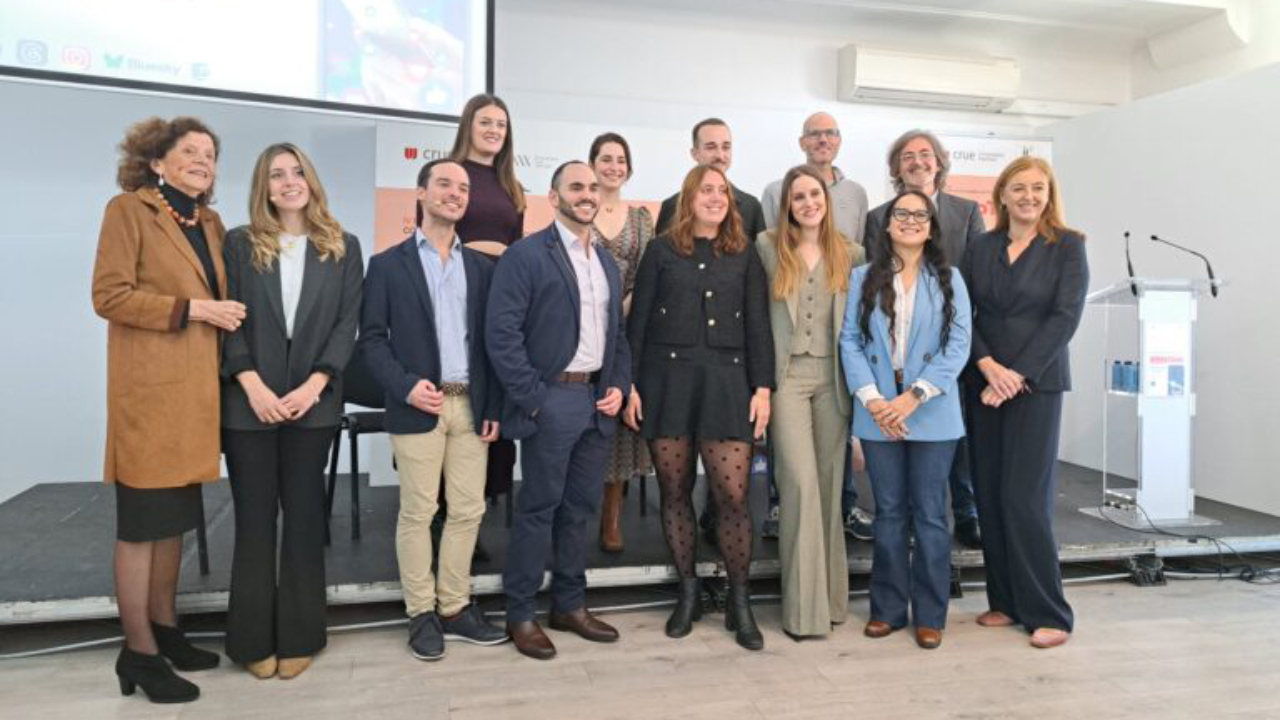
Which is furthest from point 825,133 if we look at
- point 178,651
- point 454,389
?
point 178,651

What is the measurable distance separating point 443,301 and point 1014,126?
5127 mm

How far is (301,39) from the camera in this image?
13.3ft

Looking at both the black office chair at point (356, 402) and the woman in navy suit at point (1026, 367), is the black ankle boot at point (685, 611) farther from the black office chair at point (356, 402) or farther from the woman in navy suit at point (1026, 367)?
the black office chair at point (356, 402)

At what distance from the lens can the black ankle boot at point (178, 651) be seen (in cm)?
258

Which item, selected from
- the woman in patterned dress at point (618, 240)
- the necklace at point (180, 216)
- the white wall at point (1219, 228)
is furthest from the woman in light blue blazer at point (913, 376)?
the white wall at point (1219, 228)

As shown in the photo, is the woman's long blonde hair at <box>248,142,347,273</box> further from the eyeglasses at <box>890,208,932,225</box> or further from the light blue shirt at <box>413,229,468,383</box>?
the eyeglasses at <box>890,208,932,225</box>

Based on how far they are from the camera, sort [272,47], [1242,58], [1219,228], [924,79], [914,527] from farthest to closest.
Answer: [924,79] < [1242,58] < [1219,228] < [272,47] < [914,527]

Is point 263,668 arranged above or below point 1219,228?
below

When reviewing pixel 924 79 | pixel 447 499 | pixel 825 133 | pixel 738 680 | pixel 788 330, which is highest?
pixel 924 79

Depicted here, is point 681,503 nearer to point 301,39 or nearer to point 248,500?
point 248,500

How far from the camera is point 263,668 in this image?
8.34 feet

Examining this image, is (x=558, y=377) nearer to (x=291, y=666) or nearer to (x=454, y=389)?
(x=454, y=389)

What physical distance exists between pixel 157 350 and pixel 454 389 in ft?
2.81

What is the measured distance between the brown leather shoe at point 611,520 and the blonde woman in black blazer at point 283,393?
115 cm
